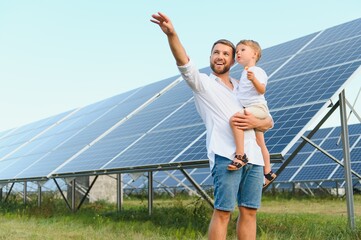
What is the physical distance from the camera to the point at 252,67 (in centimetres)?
401

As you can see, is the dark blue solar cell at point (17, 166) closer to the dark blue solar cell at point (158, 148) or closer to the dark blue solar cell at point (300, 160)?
the dark blue solar cell at point (158, 148)

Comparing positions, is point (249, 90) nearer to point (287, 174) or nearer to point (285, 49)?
point (285, 49)

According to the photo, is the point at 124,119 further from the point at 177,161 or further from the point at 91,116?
the point at 177,161

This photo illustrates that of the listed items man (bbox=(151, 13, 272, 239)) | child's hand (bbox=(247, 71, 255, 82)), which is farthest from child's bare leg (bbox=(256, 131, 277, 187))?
child's hand (bbox=(247, 71, 255, 82))

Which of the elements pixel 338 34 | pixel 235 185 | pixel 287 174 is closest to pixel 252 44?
pixel 235 185

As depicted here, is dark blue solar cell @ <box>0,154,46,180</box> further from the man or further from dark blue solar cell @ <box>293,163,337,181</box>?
the man

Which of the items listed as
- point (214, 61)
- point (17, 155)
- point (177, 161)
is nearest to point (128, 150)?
point (177, 161)

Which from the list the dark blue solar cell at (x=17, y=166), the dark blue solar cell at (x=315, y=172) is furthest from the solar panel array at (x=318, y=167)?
the dark blue solar cell at (x=17, y=166)

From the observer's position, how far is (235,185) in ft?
13.0

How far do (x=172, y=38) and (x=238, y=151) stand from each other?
36.2 inches

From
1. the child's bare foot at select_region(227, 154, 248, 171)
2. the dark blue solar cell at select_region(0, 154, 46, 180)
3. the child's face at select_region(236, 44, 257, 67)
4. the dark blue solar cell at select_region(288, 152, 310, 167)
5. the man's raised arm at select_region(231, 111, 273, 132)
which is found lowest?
the dark blue solar cell at select_region(288, 152, 310, 167)

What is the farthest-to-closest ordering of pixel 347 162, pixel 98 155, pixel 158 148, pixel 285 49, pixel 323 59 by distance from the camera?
1. pixel 285 49
2. pixel 98 155
3. pixel 158 148
4. pixel 323 59
5. pixel 347 162

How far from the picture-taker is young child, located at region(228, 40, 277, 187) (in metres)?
3.89

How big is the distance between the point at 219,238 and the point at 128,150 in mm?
6813
